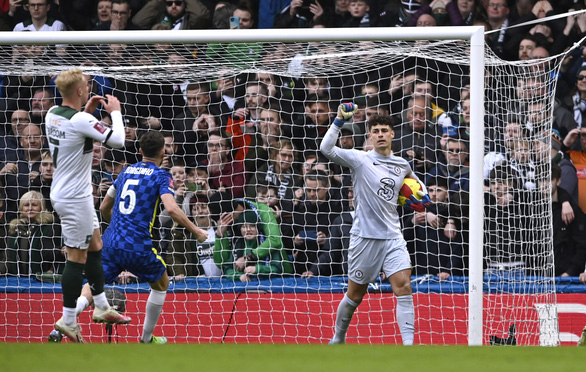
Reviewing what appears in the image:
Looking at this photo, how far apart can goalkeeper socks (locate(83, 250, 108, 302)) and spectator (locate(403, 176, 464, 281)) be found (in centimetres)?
300

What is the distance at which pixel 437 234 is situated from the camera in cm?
839

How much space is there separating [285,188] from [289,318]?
1345 mm

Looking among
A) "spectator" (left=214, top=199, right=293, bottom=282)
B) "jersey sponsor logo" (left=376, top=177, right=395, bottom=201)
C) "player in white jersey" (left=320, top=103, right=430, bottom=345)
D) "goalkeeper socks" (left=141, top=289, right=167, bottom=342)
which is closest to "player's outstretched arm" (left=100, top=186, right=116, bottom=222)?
"goalkeeper socks" (left=141, top=289, right=167, bottom=342)

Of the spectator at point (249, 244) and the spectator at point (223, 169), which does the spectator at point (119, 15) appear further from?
the spectator at point (249, 244)

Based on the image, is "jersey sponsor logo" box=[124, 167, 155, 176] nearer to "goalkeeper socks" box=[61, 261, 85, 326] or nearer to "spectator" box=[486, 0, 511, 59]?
"goalkeeper socks" box=[61, 261, 85, 326]

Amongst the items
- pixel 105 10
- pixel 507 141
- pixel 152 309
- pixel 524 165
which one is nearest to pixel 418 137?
pixel 507 141

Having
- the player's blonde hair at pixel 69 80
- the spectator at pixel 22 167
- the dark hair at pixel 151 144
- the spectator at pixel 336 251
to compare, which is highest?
the player's blonde hair at pixel 69 80

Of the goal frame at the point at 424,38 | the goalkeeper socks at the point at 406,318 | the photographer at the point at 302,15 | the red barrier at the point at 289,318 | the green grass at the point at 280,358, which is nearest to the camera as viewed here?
the green grass at the point at 280,358

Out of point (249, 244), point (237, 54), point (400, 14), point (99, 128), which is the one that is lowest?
point (249, 244)

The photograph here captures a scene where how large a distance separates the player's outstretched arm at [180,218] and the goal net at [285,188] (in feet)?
5.21

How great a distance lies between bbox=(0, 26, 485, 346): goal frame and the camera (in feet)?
21.8

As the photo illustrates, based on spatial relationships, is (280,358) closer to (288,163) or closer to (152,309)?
(152,309)

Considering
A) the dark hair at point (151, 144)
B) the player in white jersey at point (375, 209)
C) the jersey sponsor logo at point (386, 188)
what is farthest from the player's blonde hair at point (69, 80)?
the jersey sponsor logo at point (386, 188)

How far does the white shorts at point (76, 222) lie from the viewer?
244 inches
